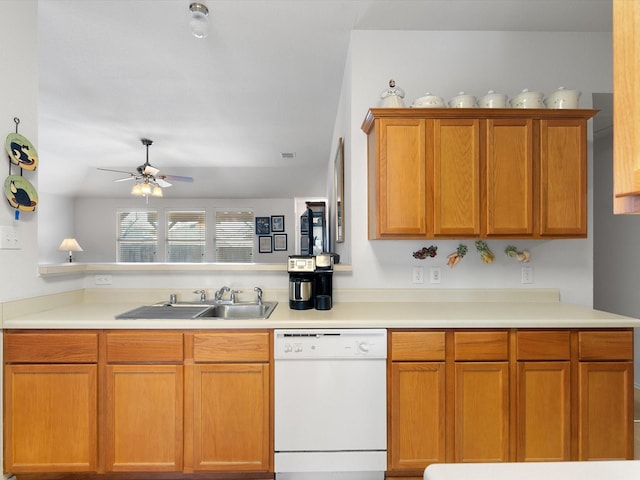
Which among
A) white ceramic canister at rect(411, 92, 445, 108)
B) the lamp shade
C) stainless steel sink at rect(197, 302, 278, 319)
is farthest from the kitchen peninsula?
the lamp shade

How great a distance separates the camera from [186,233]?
24.5ft

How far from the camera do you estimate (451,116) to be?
206cm

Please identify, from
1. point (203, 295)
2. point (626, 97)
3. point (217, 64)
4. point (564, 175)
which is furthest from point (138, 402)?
point (564, 175)

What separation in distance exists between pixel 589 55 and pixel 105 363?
3.56 metres

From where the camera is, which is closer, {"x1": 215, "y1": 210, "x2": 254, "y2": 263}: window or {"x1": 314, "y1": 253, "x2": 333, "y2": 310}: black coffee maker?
{"x1": 314, "y1": 253, "x2": 333, "y2": 310}: black coffee maker

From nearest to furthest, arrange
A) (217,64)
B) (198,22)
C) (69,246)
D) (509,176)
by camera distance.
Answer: (198,22), (509,176), (217,64), (69,246)

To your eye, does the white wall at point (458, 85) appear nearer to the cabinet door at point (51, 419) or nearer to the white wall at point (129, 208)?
the cabinet door at point (51, 419)

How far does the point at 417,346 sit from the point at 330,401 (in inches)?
21.0

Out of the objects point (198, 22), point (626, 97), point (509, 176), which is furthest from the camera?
point (509, 176)

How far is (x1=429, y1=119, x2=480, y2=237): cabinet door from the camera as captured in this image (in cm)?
206

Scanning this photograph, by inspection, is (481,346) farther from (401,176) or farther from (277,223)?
(277,223)

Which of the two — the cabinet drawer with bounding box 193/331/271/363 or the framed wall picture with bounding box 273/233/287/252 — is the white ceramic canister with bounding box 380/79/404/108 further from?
the framed wall picture with bounding box 273/233/287/252

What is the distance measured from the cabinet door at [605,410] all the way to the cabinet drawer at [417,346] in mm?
731

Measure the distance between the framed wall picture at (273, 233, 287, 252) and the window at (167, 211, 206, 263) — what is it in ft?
4.87
